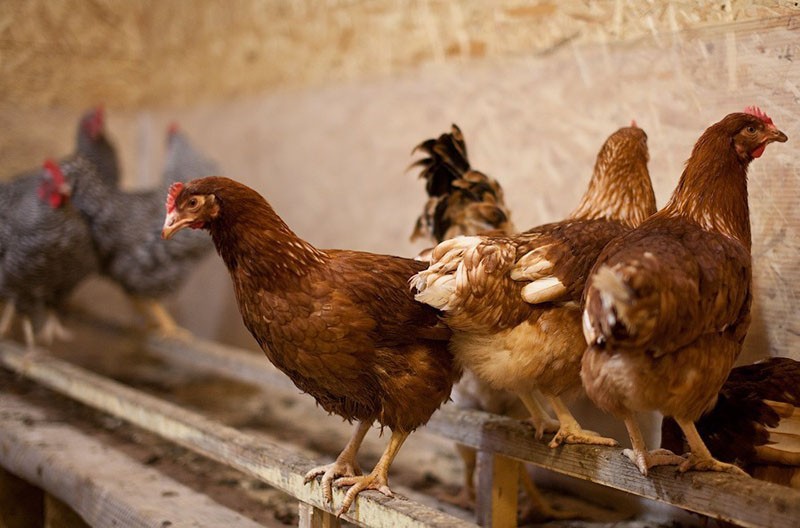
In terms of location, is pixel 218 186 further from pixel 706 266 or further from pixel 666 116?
pixel 666 116

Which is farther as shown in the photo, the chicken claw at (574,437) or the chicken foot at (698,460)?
the chicken claw at (574,437)

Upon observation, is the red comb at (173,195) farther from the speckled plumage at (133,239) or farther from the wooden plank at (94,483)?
the speckled plumage at (133,239)

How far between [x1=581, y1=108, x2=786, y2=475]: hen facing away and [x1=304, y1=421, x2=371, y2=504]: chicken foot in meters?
0.65

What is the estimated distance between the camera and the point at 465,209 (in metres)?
2.16

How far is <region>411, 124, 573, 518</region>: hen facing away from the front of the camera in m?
2.11

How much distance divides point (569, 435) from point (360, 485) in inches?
21.6

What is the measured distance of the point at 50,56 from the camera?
13.5 feet

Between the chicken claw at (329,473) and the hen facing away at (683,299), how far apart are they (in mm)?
654

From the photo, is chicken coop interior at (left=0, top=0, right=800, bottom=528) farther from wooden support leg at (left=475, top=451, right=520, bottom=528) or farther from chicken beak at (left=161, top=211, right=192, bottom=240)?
chicken beak at (left=161, top=211, right=192, bottom=240)

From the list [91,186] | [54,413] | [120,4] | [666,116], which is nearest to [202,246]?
[91,186]

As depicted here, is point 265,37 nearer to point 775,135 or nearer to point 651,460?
point 775,135

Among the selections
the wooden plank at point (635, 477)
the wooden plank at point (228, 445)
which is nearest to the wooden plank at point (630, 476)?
A: the wooden plank at point (635, 477)

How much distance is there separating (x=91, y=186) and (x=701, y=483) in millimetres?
2989

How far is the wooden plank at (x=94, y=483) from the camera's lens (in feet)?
6.53
